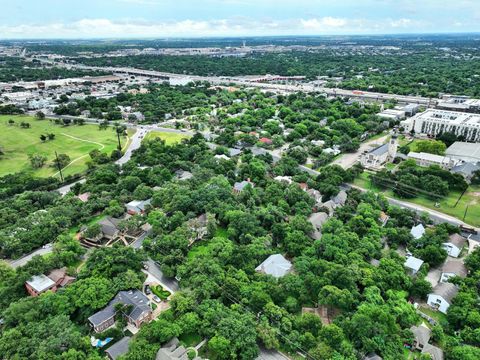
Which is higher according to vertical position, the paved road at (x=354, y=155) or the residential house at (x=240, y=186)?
the residential house at (x=240, y=186)

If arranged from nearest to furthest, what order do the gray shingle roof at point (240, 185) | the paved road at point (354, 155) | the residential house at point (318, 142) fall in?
the gray shingle roof at point (240, 185)
the paved road at point (354, 155)
the residential house at point (318, 142)

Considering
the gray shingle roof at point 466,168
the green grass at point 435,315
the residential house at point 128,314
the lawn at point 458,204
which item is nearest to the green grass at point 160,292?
the residential house at point 128,314

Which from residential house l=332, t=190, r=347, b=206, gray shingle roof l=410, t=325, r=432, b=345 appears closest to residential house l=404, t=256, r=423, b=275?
gray shingle roof l=410, t=325, r=432, b=345

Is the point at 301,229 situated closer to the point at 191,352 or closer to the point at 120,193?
the point at 191,352

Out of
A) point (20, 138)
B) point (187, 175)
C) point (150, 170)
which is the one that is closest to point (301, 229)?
point (187, 175)

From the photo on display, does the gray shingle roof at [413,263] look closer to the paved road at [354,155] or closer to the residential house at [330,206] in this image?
the residential house at [330,206]

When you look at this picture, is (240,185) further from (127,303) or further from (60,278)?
(60,278)
